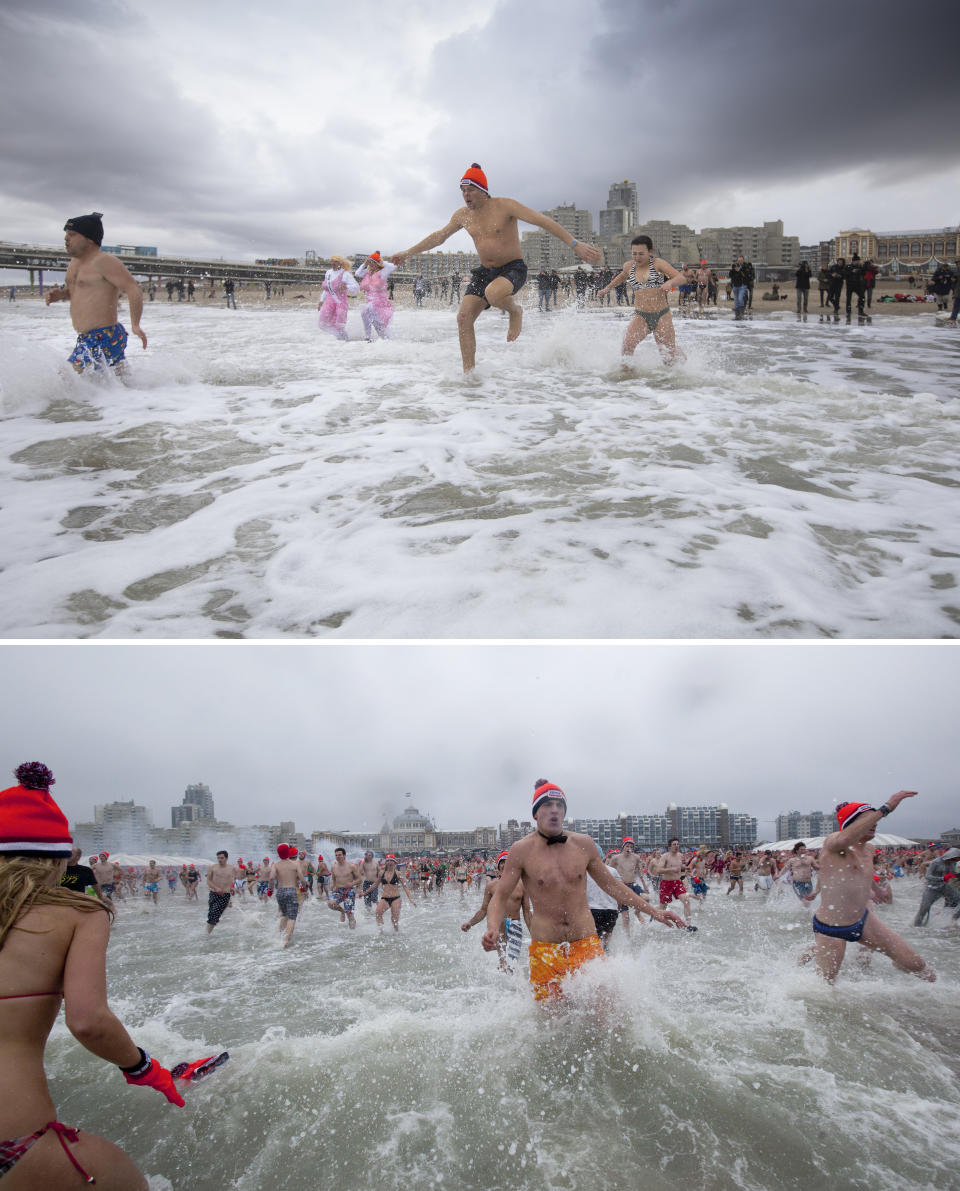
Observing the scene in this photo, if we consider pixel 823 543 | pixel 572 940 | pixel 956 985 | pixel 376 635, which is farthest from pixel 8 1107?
pixel 956 985

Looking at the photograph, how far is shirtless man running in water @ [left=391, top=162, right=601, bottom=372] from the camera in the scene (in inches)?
296

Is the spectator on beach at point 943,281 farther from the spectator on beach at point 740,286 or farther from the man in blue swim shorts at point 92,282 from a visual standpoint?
the man in blue swim shorts at point 92,282

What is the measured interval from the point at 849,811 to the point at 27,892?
3876mm

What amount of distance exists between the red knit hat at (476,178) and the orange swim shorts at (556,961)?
724 cm

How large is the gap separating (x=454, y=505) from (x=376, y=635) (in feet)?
4.82

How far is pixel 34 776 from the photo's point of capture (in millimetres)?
2121

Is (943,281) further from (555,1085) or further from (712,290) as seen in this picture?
(555,1085)

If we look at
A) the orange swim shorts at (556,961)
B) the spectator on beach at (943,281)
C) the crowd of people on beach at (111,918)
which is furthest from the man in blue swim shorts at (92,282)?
the spectator on beach at (943,281)

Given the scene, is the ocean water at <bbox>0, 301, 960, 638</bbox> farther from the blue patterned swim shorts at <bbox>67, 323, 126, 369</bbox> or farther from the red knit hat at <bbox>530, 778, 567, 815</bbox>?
the red knit hat at <bbox>530, 778, 567, 815</bbox>

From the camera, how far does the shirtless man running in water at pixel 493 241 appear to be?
296 inches

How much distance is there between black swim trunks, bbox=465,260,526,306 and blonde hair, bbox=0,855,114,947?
23.5 ft

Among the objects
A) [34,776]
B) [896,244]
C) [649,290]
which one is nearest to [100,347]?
[649,290]

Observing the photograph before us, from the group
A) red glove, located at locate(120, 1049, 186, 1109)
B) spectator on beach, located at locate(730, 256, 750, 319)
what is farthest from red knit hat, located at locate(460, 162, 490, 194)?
spectator on beach, located at locate(730, 256, 750, 319)

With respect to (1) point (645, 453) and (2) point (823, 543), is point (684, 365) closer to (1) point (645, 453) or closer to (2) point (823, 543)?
(1) point (645, 453)
